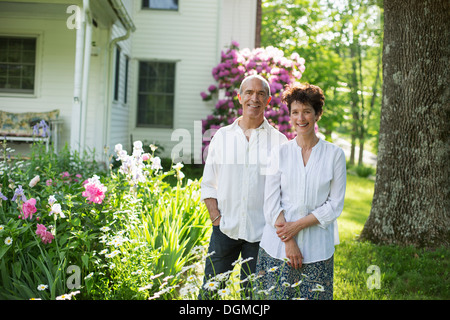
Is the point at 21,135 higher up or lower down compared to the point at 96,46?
lower down

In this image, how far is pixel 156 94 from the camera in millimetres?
13719

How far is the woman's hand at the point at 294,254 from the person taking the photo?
2611 millimetres

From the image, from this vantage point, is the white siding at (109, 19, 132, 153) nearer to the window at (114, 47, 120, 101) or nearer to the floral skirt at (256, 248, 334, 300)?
the window at (114, 47, 120, 101)

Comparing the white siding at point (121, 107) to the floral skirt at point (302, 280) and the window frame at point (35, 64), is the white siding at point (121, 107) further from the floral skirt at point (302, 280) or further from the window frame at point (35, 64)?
the floral skirt at point (302, 280)

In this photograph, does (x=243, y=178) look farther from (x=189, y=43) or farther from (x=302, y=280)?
(x=189, y=43)

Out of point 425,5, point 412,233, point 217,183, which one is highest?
point 425,5

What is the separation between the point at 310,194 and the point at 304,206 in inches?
2.9

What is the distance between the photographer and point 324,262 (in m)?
2.65

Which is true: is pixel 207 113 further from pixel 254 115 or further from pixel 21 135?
pixel 254 115

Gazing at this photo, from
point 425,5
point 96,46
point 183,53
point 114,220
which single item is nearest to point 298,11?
point 183,53

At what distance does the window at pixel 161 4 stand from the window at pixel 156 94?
155cm

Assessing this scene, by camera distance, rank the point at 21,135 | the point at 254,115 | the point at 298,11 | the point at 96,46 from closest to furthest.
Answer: the point at 254,115 → the point at 21,135 → the point at 96,46 → the point at 298,11

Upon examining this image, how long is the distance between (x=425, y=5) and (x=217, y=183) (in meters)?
3.88

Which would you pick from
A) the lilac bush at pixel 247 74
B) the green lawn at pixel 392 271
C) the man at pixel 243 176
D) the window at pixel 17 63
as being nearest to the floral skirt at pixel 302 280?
the man at pixel 243 176
